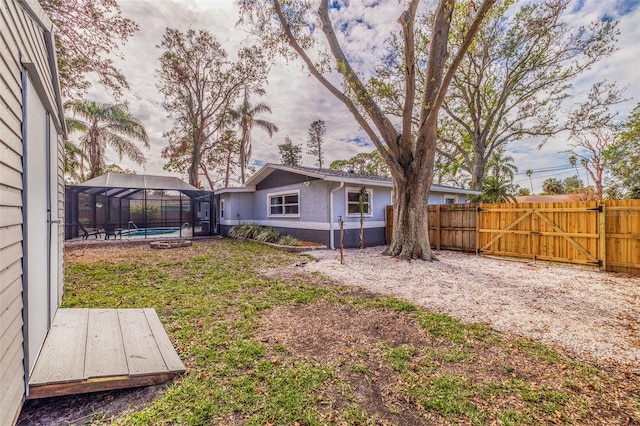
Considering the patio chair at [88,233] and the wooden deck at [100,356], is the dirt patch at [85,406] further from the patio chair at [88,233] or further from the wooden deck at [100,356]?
the patio chair at [88,233]

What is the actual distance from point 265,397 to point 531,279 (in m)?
6.22

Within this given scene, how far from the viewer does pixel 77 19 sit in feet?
25.8

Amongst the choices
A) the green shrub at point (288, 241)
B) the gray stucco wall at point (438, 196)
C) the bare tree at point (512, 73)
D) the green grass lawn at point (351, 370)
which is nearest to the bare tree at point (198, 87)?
the bare tree at point (512, 73)

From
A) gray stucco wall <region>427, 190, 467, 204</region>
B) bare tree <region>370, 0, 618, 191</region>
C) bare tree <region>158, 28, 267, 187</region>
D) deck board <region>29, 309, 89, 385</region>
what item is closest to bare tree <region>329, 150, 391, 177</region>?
bare tree <region>370, 0, 618, 191</region>

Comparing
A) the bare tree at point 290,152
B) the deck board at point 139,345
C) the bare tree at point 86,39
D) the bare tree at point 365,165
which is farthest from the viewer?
the bare tree at point 290,152

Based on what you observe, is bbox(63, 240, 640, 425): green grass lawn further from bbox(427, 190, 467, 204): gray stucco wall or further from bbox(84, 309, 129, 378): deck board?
bbox(427, 190, 467, 204): gray stucco wall

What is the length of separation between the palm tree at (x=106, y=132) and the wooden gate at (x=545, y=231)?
18.0 m

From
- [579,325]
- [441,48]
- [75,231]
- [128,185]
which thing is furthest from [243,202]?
[579,325]

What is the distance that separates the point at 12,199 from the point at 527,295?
21.3 ft

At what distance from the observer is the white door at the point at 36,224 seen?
207 cm

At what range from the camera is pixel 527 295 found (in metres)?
4.81

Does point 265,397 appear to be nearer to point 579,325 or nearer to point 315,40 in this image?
point 579,325

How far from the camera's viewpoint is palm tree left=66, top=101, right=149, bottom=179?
1469 cm

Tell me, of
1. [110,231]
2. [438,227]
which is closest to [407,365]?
[438,227]
